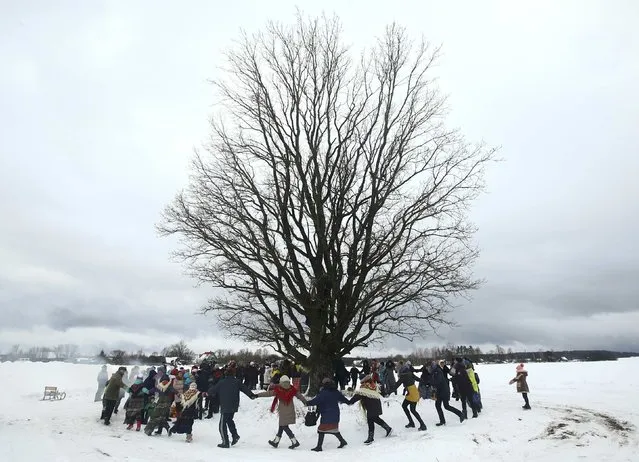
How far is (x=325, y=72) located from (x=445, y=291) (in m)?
10.3

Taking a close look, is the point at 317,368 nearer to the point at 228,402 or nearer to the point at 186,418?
the point at 228,402

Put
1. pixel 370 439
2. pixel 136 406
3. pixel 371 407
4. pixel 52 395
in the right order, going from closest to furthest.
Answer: pixel 370 439 < pixel 371 407 < pixel 136 406 < pixel 52 395

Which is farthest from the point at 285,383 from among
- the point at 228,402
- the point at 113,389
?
the point at 113,389

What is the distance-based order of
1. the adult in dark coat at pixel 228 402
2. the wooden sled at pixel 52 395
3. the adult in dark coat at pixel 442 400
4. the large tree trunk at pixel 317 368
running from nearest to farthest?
the adult in dark coat at pixel 228 402, the adult in dark coat at pixel 442 400, the large tree trunk at pixel 317 368, the wooden sled at pixel 52 395

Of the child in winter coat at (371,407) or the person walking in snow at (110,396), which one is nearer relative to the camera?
the child in winter coat at (371,407)

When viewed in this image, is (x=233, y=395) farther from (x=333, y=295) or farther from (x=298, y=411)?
(x=333, y=295)

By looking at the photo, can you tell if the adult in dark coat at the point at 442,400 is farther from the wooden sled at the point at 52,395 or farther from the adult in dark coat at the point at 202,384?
the wooden sled at the point at 52,395

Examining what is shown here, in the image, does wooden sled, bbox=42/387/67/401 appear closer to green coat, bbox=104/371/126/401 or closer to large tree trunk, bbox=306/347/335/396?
green coat, bbox=104/371/126/401

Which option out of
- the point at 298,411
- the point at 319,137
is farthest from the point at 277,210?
the point at 298,411

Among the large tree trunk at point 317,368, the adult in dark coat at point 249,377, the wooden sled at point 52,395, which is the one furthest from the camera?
the wooden sled at point 52,395

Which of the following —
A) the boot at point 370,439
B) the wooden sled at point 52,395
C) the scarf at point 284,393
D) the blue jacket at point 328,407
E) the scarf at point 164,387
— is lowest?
the boot at point 370,439

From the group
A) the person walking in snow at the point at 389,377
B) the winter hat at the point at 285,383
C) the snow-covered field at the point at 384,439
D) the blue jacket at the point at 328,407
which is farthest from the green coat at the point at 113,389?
the person walking in snow at the point at 389,377

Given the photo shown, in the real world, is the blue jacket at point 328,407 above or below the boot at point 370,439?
above

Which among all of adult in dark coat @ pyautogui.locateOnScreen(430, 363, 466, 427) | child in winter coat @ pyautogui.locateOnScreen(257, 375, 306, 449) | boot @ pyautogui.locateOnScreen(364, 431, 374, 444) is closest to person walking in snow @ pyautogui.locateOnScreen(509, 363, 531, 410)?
adult in dark coat @ pyautogui.locateOnScreen(430, 363, 466, 427)
